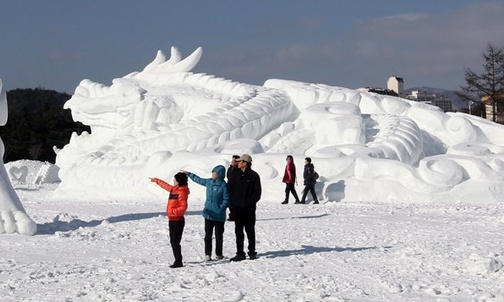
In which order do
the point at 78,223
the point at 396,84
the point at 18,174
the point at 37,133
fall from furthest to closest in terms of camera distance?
the point at 396,84 < the point at 37,133 < the point at 18,174 < the point at 78,223

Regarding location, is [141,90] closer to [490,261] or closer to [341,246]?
[341,246]

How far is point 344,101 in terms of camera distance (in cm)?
1961

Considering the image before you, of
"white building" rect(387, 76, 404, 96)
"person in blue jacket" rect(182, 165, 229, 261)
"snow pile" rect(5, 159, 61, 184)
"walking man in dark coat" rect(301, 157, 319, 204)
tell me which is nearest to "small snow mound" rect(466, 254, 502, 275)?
"person in blue jacket" rect(182, 165, 229, 261)

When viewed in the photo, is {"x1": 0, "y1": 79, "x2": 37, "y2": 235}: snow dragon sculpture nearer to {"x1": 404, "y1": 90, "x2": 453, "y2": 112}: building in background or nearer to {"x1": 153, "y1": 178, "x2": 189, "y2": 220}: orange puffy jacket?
{"x1": 153, "y1": 178, "x2": 189, "y2": 220}: orange puffy jacket

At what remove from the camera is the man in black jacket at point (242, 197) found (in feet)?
25.6

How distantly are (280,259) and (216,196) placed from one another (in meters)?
1.07

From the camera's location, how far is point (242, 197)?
25.6ft

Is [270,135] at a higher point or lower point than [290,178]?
higher

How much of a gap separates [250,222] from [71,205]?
313 inches

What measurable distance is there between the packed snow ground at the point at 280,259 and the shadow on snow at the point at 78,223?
0.02m

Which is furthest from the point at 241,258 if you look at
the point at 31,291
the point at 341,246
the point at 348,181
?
the point at 348,181

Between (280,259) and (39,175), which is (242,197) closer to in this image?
(280,259)

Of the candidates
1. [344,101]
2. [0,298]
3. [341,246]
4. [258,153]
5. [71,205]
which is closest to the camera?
[0,298]

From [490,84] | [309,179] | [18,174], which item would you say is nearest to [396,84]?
[490,84]
